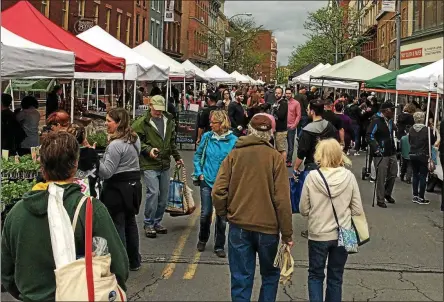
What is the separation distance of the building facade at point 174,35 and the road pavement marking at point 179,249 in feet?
164

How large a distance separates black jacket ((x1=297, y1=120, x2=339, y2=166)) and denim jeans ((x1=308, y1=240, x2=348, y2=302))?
95.4 inches

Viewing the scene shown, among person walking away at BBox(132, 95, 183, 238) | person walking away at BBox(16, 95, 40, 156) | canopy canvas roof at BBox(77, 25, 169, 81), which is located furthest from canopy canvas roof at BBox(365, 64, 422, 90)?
person walking away at BBox(132, 95, 183, 238)

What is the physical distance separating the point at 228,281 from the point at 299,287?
0.74 meters

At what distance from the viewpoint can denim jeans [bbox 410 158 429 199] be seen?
1020cm

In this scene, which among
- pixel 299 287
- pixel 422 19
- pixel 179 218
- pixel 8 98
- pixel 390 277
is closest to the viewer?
pixel 299 287

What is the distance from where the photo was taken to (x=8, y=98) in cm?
997

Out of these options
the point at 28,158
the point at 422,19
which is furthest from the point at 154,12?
the point at 28,158

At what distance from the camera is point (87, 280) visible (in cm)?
231

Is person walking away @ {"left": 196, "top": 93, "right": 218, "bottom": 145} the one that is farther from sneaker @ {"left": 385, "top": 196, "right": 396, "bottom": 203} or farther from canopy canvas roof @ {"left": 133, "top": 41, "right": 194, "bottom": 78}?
canopy canvas roof @ {"left": 133, "top": 41, "right": 194, "bottom": 78}

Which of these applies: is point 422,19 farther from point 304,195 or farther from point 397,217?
point 304,195

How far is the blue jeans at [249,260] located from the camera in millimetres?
4348

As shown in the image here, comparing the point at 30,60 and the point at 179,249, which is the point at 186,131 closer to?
the point at 30,60

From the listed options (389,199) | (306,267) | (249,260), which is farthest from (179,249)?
(389,199)

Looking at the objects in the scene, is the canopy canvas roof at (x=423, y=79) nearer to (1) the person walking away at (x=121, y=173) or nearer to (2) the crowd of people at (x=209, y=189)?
(2) the crowd of people at (x=209, y=189)
